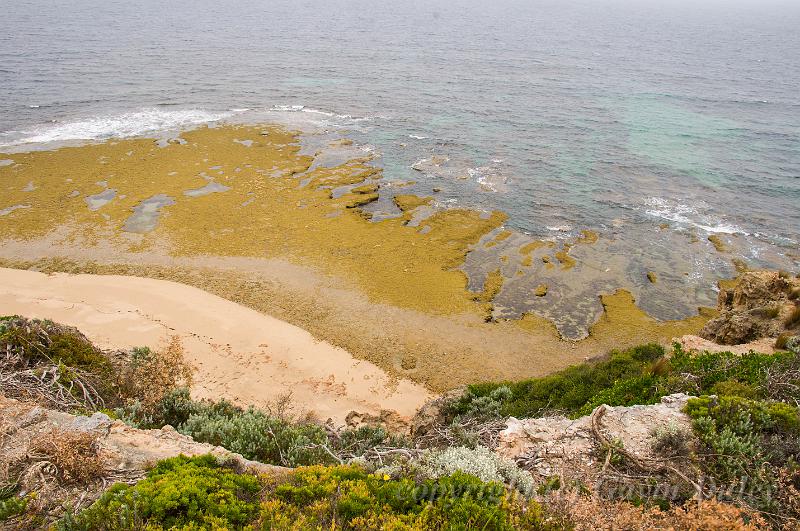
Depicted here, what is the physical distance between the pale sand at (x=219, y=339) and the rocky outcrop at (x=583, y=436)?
653cm

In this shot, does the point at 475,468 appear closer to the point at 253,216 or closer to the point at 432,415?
the point at 432,415

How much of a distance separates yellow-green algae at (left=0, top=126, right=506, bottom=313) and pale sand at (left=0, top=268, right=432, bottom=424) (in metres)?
3.64

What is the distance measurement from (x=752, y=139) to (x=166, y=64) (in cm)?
5967

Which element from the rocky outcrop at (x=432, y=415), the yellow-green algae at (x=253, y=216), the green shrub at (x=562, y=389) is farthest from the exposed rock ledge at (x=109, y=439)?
the yellow-green algae at (x=253, y=216)

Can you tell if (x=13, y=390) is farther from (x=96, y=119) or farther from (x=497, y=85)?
(x=497, y=85)

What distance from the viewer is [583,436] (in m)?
7.36

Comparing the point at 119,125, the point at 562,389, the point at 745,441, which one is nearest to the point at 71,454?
the point at 745,441

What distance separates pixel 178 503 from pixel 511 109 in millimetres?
44466

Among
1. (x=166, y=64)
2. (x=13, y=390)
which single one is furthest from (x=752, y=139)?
(x=166, y=64)

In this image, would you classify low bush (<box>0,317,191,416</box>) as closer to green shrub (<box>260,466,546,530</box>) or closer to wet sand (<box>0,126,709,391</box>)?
green shrub (<box>260,466,546,530</box>)

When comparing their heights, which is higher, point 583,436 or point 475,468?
point 475,468

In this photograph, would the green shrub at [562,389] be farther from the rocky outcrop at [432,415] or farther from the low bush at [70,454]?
the low bush at [70,454]

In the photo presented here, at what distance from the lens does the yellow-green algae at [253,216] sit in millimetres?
20734

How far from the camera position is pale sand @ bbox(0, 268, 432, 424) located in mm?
14070
